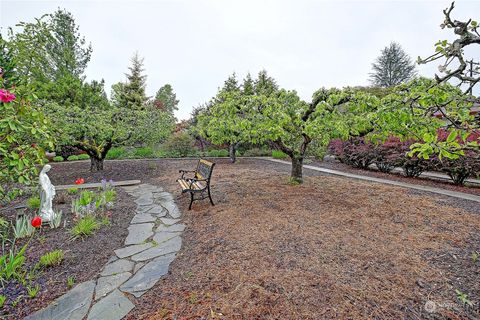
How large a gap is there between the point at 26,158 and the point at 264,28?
1014 cm

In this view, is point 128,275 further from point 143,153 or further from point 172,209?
point 143,153

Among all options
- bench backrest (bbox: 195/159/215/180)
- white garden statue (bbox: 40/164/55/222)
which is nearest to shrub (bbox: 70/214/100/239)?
white garden statue (bbox: 40/164/55/222)

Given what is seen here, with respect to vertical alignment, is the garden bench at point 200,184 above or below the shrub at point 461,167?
below

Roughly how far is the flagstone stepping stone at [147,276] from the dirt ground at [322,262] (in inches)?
4.2

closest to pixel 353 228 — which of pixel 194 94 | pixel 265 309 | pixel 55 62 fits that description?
pixel 265 309

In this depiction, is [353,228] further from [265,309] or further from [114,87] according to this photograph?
[114,87]

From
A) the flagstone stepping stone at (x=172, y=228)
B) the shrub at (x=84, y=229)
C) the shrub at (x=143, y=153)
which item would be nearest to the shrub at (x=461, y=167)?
the flagstone stepping stone at (x=172, y=228)

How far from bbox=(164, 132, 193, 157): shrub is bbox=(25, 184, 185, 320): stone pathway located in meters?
9.26

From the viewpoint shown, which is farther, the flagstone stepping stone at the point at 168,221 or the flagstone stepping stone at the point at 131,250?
the flagstone stepping stone at the point at 168,221

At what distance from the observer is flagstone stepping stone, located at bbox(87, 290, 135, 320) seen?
1822 mm

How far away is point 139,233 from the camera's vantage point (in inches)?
136

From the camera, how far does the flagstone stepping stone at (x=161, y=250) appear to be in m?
2.78

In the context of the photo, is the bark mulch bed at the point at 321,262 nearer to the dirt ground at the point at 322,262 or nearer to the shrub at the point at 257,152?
the dirt ground at the point at 322,262

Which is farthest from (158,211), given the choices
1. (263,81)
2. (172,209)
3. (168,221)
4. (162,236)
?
(263,81)
